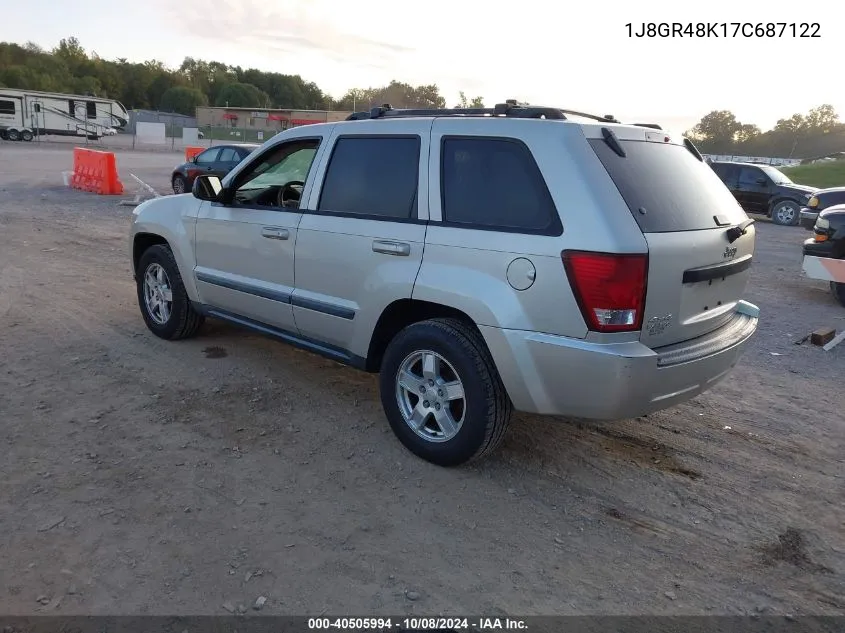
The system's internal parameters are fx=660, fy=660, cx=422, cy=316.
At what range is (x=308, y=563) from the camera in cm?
294

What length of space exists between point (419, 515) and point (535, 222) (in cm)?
159

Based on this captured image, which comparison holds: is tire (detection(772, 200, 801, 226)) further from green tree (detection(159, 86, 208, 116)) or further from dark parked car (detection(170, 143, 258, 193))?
green tree (detection(159, 86, 208, 116))

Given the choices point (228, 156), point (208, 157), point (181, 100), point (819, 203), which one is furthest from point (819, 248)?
point (181, 100)

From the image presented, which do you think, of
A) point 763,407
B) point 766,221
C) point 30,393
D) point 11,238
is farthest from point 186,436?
point 766,221

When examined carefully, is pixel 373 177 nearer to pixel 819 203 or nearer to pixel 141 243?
pixel 141 243

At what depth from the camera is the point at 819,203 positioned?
1225 centimetres

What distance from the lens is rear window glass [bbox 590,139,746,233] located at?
10.8 ft

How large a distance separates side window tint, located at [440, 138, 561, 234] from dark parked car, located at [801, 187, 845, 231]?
A: 10.6 metres

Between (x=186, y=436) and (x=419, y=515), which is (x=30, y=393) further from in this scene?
(x=419, y=515)

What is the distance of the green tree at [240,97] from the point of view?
325 ft

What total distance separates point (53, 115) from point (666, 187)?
50.4m

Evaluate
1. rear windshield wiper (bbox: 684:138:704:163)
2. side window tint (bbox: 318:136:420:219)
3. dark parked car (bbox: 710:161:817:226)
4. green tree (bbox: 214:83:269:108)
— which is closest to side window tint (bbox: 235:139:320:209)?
side window tint (bbox: 318:136:420:219)

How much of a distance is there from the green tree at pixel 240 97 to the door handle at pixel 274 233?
333 ft

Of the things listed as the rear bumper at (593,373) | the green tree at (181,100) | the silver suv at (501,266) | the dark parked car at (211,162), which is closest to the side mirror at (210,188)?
the silver suv at (501,266)
